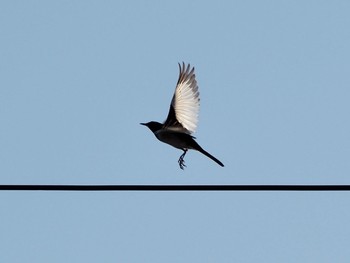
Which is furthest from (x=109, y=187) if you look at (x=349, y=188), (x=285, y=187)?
(x=349, y=188)

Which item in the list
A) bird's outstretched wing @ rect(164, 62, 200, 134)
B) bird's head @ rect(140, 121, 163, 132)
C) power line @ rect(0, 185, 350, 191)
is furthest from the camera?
bird's head @ rect(140, 121, 163, 132)

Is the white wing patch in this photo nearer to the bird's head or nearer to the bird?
the bird

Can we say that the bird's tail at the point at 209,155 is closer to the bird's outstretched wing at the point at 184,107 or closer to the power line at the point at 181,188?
the bird's outstretched wing at the point at 184,107

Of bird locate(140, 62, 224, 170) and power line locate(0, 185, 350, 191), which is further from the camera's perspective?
bird locate(140, 62, 224, 170)

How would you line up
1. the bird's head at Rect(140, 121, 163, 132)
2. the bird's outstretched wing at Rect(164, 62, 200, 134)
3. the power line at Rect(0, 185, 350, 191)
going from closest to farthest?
the power line at Rect(0, 185, 350, 191) → the bird's outstretched wing at Rect(164, 62, 200, 134) → the bird's head at Rect(140, 121, 163, 132)

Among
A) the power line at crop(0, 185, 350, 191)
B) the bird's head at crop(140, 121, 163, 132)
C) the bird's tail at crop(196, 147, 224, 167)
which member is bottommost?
the power line at crop(0, 185, 350, 191)

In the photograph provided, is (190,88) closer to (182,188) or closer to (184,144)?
(184,144)

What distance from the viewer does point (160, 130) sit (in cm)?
1529

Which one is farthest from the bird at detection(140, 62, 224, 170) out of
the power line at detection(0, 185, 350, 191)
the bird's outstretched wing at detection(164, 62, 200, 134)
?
the power line at detection(0, 185, 350, 191)

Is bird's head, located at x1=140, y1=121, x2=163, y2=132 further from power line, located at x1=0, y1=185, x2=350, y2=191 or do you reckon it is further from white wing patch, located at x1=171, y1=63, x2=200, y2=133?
power line, located at x1=0, y1=185, x2=350, y2=191

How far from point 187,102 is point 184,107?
86 mm

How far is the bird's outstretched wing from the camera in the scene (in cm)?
1445

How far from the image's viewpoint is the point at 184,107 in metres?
14.5

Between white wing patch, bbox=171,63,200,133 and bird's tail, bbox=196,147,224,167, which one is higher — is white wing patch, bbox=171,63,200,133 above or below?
above
